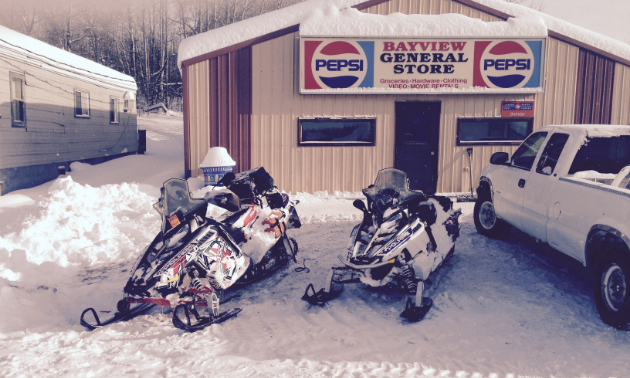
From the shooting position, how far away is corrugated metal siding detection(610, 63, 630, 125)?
1143 centimetres

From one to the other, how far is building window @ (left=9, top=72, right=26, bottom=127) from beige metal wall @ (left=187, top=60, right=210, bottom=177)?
4.78m

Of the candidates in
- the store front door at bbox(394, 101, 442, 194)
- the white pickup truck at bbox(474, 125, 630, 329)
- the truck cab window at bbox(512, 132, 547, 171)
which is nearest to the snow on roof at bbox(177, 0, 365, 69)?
the store front door at bbox(394, 101, 442, 194)

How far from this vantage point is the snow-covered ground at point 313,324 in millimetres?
3641

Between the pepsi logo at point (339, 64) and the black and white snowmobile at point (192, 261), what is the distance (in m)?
6.04

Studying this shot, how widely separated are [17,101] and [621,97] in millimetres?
15335

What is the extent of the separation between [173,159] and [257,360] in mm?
16143

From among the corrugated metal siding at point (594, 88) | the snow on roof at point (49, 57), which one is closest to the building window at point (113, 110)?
the snow on roof at point (49, 57)

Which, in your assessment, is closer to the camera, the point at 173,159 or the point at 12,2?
the point at 173,159

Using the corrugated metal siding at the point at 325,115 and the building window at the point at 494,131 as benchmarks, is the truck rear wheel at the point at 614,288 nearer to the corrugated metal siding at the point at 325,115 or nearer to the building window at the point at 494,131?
the corrugated metal siding at the point at 325,115

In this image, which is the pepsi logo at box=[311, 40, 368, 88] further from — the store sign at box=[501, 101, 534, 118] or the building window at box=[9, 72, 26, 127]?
the building window at box=[9, 72, 26, 127]

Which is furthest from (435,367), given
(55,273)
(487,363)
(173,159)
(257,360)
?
(173,159)

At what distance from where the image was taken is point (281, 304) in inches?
199

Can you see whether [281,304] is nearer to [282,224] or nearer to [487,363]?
[282,224]

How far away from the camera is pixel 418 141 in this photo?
11.6 metres
